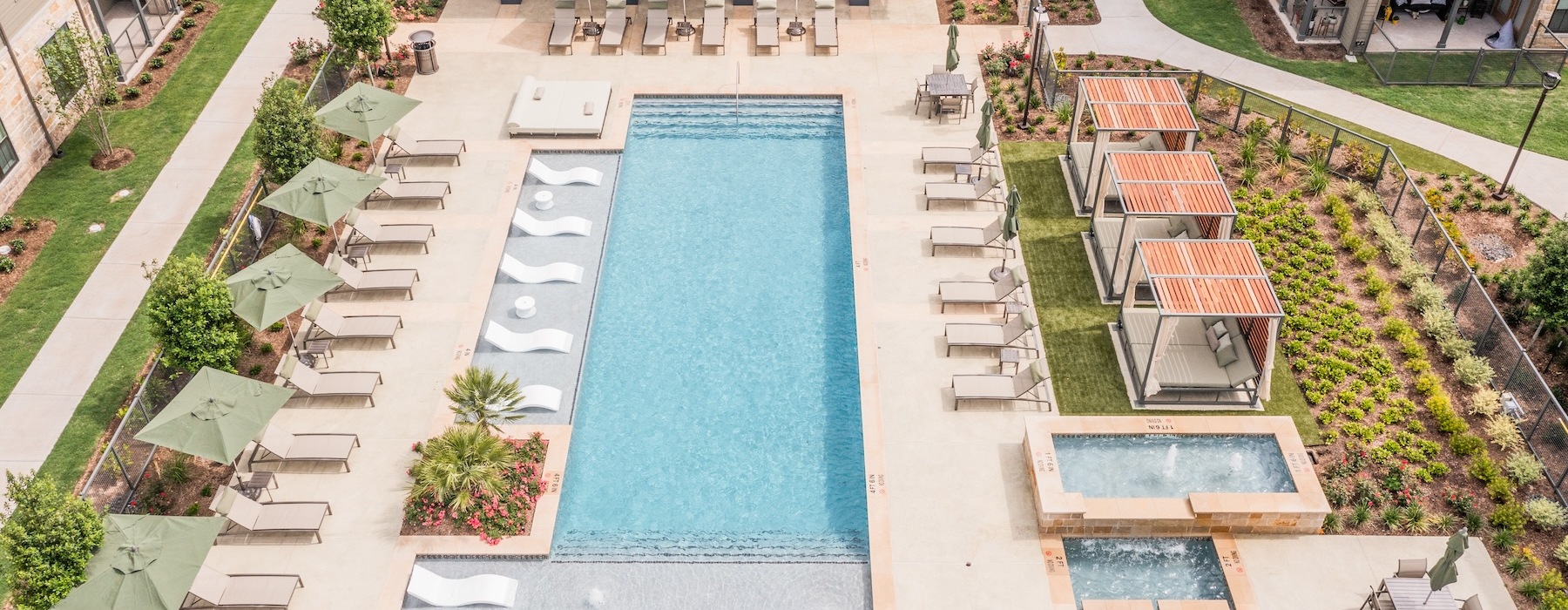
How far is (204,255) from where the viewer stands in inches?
1035

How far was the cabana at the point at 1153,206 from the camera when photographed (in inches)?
960

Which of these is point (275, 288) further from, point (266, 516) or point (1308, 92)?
point (1308, 92)

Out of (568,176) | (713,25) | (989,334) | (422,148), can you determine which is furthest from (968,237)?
(422,148)

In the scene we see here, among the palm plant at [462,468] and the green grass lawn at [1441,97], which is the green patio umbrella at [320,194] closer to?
the palm plant at [462,468]

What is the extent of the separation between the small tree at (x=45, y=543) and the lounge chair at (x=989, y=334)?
50.3 feet

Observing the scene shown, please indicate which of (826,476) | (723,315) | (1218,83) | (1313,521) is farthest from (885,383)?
(1218,83)

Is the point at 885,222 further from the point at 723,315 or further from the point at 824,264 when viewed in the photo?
the point at 723,315

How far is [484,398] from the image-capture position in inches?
832

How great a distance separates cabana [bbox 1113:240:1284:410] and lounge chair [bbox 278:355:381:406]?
14.9 metres

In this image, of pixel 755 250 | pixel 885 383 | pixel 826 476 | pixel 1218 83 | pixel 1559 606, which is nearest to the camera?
pixel 1559 606

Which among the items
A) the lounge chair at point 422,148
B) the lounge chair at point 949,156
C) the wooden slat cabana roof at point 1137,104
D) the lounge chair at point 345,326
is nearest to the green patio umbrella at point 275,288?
the lounge chair at point 345,326

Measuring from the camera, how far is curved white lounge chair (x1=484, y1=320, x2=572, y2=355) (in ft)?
78.1

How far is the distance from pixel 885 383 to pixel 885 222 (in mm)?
5337

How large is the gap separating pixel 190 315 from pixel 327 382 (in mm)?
2719
